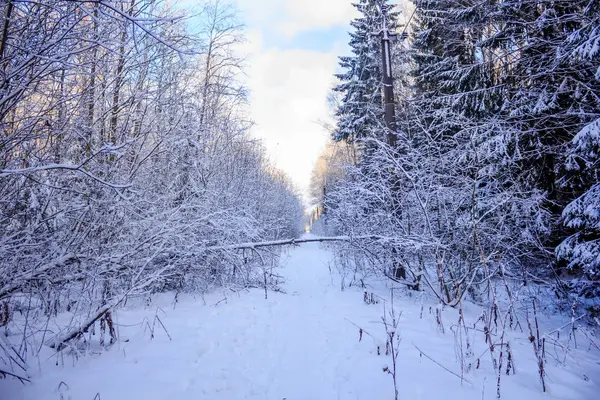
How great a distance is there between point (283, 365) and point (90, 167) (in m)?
3.94

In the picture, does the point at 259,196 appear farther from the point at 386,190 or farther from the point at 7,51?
the point at 7,51

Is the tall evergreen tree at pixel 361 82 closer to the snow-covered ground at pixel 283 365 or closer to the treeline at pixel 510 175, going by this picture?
the treeline at pixel 510 175

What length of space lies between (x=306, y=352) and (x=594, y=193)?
5.03m

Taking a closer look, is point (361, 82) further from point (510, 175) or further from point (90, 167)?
point (90, 167)

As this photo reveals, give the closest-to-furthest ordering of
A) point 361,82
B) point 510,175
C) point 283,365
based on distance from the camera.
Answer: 1. point 283,365
2. point 510,175
3. point 361,82

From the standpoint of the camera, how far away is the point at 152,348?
3.75 metres

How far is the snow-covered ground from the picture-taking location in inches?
109

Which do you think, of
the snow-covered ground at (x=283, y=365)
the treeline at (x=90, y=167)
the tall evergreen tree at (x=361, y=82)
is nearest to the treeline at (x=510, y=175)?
the snow-covered ground at (x=283, y=365)

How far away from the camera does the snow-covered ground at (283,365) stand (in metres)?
2.78

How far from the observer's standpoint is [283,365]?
354 centimetres

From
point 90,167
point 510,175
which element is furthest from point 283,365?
point 510,175

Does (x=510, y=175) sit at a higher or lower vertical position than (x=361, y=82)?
lower

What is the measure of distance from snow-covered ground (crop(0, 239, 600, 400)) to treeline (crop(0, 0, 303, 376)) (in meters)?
0.56

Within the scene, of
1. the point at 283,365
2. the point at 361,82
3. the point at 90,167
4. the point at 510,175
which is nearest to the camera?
the point at 283,365
